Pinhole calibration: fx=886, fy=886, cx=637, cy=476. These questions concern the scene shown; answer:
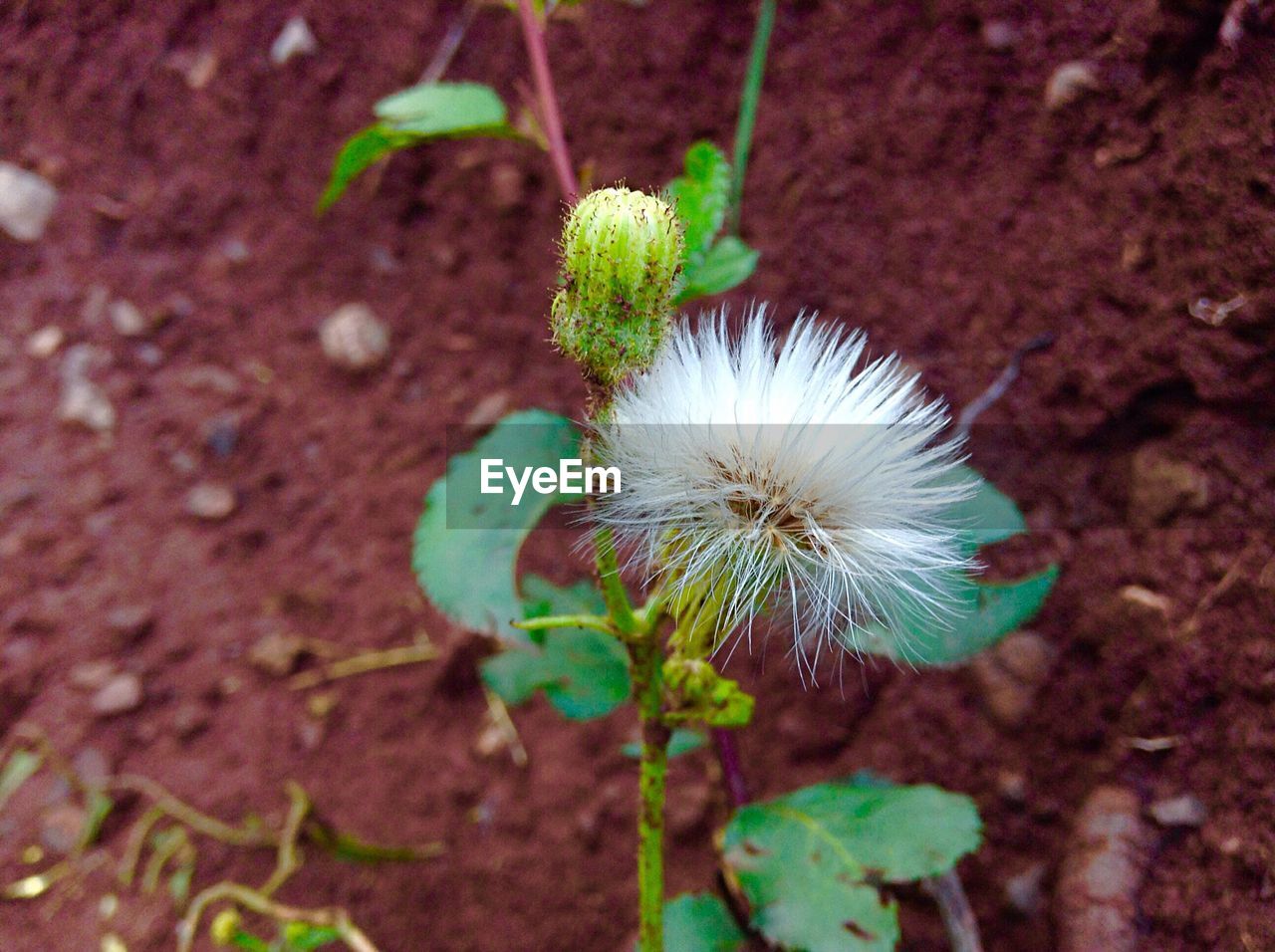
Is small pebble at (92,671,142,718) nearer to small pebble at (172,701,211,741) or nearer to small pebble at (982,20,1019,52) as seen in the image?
small pebble at (172,701,211,741)

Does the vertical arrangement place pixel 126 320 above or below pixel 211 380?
above

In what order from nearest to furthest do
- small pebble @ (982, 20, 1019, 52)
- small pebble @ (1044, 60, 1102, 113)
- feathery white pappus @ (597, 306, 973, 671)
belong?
1. feathery white pappus @ (597, 306, 973, 671)
2. small pebble @ (1044, 60, 1102, 113)
3. small pebble @ (982, 20, 1019, 52)

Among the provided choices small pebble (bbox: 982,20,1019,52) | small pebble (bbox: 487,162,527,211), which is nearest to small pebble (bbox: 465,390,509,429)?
small pebble (bbox: 487,162,527,211)

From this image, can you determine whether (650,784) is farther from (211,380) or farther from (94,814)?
(211,380)

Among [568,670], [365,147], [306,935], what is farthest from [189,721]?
[365,147]

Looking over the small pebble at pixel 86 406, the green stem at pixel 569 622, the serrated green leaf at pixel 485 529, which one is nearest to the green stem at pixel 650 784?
the green stem at pixel 569 622

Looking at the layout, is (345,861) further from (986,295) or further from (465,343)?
(986,295)
